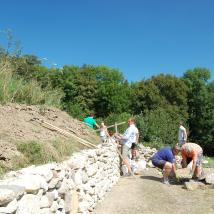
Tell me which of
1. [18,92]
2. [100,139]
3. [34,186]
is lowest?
Answer: [34,186]

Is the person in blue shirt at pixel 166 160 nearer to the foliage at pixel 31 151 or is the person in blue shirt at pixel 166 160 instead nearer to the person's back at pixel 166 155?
the person's back at pixel 166 155

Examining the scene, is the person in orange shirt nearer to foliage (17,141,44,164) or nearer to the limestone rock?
foliage (17,141,44,164)

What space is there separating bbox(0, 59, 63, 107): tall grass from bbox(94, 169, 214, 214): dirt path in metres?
3.39

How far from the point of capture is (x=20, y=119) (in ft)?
27.2

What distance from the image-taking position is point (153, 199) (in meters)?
8.55

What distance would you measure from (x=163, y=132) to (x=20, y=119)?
609 inches

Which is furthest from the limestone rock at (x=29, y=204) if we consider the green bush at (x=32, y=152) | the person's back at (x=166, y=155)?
the person's back at (x=166, y=155)

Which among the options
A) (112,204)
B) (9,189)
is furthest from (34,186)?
(112,204)

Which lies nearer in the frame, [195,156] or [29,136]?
[29,136]

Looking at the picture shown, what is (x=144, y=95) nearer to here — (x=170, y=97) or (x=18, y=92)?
(x=170, y=97)

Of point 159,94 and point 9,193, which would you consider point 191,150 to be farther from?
point 159,94

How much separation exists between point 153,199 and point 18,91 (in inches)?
186

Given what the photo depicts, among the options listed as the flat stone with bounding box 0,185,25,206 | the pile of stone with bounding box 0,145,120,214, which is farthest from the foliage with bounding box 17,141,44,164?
the flat stone with bounding box 0,185,25,206

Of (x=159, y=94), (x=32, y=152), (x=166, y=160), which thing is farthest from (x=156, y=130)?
(x=32, y=152)
